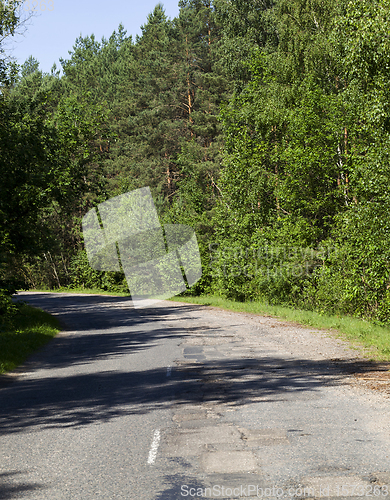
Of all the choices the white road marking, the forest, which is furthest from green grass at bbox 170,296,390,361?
the white road marking

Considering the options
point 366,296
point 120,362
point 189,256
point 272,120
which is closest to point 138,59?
point 189,256

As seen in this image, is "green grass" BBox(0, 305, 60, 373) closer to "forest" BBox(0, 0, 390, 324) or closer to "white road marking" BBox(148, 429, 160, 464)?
"forest" BBox(0, 0, 390, 324)

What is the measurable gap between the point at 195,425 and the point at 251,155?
85.5 ft

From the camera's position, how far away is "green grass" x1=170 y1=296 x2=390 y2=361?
45.5 ft

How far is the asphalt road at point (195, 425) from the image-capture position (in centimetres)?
520

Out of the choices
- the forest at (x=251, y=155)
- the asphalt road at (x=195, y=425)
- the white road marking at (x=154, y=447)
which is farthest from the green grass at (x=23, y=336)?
the white road marking at (x=154, y=447)

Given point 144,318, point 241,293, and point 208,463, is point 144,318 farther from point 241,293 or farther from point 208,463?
point 208,463

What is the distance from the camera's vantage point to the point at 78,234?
2151 inches

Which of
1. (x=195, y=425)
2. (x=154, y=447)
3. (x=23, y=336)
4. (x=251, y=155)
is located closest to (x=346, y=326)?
(x=23, y=336)

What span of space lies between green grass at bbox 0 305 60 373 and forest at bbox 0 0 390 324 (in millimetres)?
1267

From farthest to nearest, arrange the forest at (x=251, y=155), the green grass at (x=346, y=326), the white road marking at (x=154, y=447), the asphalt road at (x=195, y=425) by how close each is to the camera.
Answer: the forest at (x=251, y=155), the green grass at (x=346, y=326), the white road marking at (x=154, y=447), the asphalt road at (x=195, y=425)

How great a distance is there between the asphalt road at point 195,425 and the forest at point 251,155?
5.24m

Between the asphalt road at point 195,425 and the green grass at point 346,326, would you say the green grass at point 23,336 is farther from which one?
the green grass at point 346,326

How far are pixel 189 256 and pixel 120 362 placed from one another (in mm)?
26244
